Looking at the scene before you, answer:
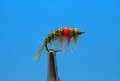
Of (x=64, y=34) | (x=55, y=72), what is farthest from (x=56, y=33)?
(x=55, y=72)

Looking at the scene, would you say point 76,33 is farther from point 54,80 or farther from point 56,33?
point 54,80

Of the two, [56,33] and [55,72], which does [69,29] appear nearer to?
[56,33]

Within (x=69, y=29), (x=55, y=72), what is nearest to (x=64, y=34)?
(x=69, y=29)

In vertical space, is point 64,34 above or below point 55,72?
above

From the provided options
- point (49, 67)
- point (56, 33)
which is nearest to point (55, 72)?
point (49, 67)

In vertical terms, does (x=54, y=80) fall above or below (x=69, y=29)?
below

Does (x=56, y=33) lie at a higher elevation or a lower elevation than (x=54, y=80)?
higher

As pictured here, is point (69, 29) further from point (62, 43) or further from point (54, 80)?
point (54, 80)
